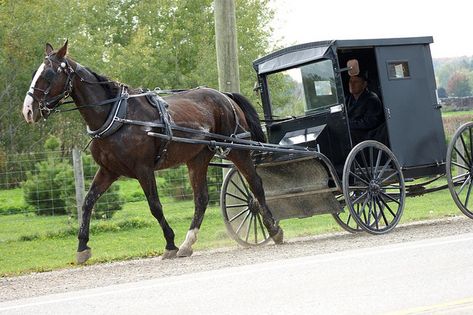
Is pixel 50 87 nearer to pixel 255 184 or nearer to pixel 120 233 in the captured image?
pixel 255 184

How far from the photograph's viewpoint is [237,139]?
11.8 metres

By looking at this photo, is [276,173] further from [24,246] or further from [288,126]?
[24,246]

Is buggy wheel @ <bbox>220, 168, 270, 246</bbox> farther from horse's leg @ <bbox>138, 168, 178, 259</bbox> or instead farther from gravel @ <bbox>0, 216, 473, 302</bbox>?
horse's leg @ <bbox>138, 168, 178, 259</bbox>

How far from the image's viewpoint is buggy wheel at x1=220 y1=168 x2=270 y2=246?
12750 mm

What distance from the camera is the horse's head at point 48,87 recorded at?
10258 millimetres

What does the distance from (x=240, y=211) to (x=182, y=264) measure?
3222 millimetres

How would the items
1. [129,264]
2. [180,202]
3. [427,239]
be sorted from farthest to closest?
1. [180,202]
2. [129,264]
3. [427,239]

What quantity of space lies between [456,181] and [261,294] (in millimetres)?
6486

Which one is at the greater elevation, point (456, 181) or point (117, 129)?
point (117, 129)

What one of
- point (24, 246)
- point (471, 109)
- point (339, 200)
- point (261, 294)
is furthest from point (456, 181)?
point (471, 109)

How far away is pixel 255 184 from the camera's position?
12.1m

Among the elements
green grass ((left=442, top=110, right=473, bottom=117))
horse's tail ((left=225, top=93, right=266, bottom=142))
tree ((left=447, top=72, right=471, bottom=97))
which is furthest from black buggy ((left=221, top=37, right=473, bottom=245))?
tree ((left=447, top=72, right=471, bottom=97))

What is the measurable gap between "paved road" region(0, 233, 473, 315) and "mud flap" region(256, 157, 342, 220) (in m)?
3.11

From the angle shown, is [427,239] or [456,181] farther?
[456,181]
